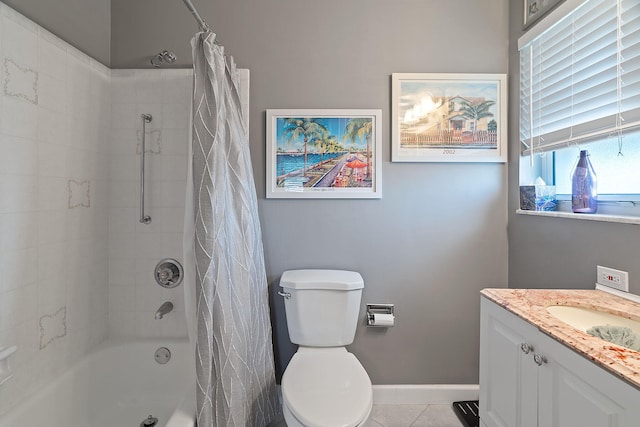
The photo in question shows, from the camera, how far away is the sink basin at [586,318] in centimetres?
97

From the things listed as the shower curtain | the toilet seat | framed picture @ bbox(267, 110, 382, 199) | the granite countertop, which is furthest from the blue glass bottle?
the shower curtain

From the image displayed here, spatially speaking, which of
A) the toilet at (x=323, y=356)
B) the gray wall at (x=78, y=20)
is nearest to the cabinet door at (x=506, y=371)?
the toilet at (x=323, y=356)

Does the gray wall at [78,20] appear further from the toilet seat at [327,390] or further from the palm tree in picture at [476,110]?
the palm tree in picture at [476,110]

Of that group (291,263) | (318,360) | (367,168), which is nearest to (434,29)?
(367,168)

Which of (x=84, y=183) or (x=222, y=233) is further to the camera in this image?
(x=84, y=183)

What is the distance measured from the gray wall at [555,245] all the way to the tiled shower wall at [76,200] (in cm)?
189

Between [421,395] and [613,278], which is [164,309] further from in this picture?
[613,278]

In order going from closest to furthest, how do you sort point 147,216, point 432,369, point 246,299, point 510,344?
point 510,344, point 246,299, point 147,216, point 432,369

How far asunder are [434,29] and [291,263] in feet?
5.27

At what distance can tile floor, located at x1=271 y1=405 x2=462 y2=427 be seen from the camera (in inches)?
63.1

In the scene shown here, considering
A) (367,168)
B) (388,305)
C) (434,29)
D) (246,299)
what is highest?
(434,29)

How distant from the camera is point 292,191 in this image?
174 centimetres

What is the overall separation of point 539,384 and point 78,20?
2468mm

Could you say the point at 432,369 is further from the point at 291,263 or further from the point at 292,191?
the point at 292,191
